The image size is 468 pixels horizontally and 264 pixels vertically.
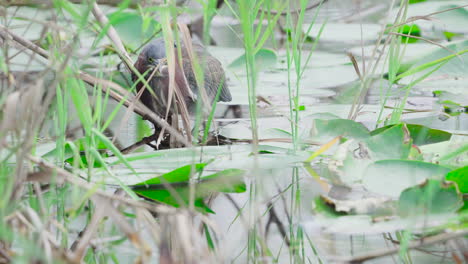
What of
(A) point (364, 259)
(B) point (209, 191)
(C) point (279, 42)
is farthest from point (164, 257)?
(C) point (279, 42)

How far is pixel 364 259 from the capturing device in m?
0.98

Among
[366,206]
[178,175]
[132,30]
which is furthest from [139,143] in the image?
[132,30]

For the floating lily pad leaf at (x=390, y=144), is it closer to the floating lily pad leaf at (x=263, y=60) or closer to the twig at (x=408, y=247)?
the twig at (x=408, y=247)

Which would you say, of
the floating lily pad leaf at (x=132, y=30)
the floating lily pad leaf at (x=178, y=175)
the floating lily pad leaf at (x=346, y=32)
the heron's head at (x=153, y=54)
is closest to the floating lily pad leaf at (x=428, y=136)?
the floating lily pad leaf at (x=178, y=175)

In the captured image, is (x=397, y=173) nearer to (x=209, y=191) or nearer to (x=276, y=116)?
(x=209, y=191)

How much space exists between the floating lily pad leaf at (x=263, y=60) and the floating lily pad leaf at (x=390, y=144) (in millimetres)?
1278

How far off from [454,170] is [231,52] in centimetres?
196

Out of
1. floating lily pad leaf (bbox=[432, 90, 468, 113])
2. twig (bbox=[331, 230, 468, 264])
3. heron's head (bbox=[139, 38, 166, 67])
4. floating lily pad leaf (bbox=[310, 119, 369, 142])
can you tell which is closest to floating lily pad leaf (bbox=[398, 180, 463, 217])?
twig (bbox=[331, 230, 468, 264])

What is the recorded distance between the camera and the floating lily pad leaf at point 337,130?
1.58 m

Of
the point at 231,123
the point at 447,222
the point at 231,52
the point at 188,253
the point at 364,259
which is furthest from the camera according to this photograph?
the point at 231,52

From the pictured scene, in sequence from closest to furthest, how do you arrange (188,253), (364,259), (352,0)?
(188,253)
(364,259)
(352,0)

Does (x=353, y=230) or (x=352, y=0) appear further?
(x=352, y=0)

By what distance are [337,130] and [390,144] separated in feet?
0.63

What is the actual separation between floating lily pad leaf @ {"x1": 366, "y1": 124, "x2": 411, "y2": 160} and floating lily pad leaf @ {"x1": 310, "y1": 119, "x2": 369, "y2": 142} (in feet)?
0.27
